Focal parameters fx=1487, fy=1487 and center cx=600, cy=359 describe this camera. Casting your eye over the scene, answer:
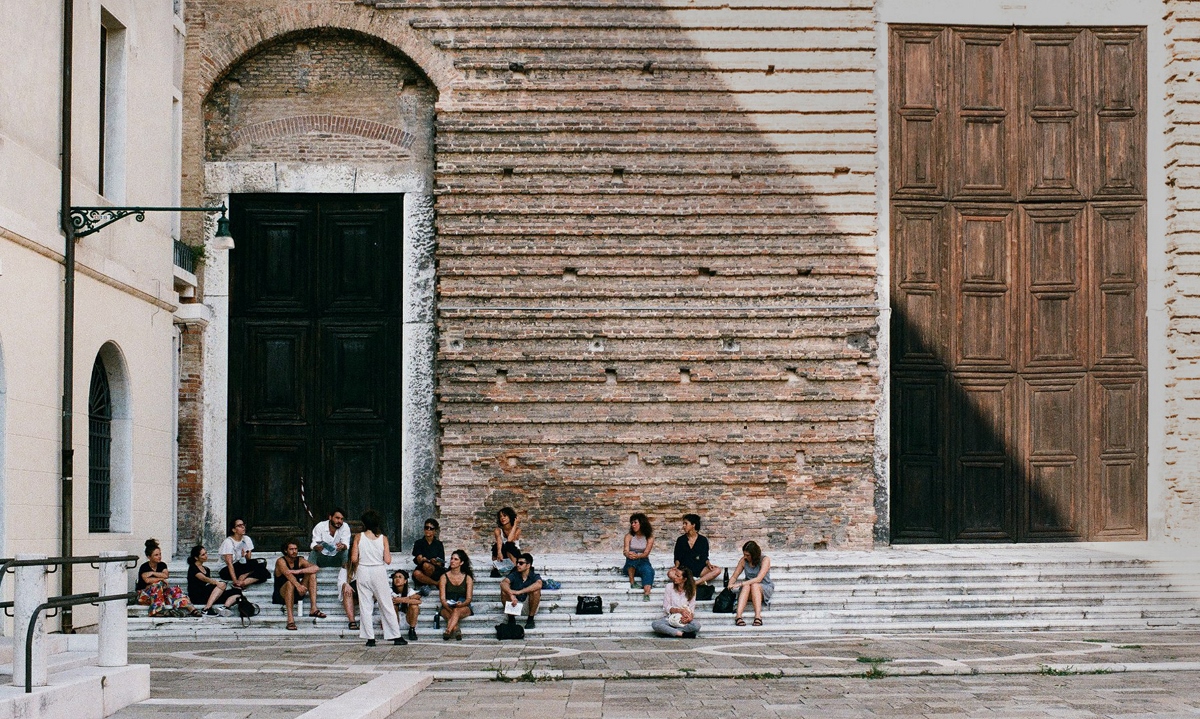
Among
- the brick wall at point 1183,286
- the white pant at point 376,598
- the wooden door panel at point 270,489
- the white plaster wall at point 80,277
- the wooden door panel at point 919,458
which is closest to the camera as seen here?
the white plaster wall at point 80,277

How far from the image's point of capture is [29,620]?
8.22m

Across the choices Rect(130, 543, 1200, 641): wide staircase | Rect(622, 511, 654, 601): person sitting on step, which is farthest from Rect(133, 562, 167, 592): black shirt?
Rect(622, 511, 654, 601): person sitting on step

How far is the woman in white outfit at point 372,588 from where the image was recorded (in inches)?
525

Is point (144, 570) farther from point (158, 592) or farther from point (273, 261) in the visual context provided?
point (273, 261)

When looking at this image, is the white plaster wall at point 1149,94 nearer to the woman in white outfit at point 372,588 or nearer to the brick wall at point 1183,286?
the brick wall at point 1183,286

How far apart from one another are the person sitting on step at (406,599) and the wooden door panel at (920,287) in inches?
262

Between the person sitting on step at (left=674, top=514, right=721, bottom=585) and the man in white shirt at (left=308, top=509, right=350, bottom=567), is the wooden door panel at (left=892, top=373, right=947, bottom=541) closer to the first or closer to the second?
the person sitting on step at (left=674, top=514, right=721, bottom=585)

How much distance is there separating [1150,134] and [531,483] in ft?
27.5

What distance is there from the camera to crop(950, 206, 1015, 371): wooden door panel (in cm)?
1756

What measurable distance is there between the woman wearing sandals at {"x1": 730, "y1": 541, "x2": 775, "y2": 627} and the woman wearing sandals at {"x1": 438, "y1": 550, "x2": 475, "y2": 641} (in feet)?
8.41

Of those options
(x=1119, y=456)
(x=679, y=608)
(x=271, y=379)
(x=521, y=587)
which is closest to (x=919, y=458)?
(x=1119, y=456)

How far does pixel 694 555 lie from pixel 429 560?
8.59 feet

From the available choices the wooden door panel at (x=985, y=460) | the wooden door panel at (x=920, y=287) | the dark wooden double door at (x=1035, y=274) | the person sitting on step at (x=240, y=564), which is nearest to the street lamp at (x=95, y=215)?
the person sitting on step at (x=240, y=564)

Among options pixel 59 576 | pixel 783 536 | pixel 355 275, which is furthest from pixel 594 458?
pixel 59 576
